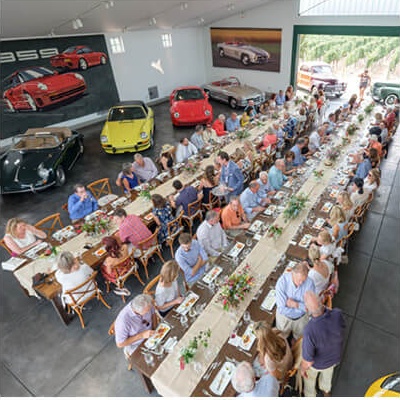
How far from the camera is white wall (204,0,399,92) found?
43.7ft

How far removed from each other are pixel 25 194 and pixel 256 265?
766 centimetres

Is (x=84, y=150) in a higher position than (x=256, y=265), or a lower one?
lower

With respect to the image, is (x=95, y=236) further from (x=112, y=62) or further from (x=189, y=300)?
(x=112, y=62)

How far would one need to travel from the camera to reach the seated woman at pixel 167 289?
381cm

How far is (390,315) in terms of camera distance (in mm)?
4734

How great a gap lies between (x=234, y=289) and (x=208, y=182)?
284 cm

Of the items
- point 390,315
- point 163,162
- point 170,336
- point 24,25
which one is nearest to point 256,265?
point 170,336

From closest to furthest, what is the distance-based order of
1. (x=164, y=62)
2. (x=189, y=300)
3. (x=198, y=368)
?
(x=198, y=368), (x=189, y=300), (x=164, y=62)

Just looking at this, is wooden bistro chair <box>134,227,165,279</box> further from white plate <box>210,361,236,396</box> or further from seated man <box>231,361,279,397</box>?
seated man <box>231,361,279,397</box>

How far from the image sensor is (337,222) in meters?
4.80

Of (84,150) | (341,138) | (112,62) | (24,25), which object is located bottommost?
(84,150)

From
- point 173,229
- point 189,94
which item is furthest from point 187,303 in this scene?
point 189,94

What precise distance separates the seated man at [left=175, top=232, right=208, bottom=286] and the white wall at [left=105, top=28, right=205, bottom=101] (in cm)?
1281

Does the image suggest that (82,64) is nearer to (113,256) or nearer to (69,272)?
(113,256)
